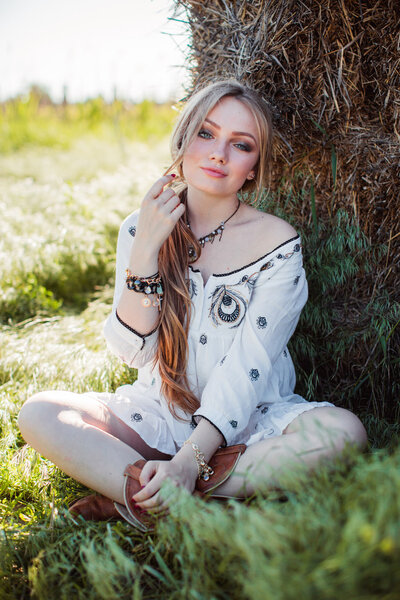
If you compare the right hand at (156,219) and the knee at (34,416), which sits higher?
the right hand at (156,219)

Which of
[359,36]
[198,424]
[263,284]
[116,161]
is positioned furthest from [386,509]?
[116,161]

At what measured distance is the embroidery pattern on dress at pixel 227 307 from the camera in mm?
1925

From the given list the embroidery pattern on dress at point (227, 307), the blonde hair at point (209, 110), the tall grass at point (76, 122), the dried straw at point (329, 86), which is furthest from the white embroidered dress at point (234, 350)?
the tall grass at point (76, 122)

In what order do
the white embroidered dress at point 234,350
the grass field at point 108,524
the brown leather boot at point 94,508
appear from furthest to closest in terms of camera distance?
the white embroidered dress at point 234,350, the brown leather boot at point 94,508, the grass field at point 108,524

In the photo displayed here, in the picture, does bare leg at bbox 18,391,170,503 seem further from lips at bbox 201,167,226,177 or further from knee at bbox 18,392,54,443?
lips at bbox 201,167,226,177

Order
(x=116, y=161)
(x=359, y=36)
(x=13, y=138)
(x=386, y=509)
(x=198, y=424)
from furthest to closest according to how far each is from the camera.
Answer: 1. (x=13, y=138)
2. (x=116, y=161)
3. (x=359, y=36)
4. (x=198, y=424)
5. (x=386, y=509)

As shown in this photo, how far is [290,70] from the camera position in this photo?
221 centimetres

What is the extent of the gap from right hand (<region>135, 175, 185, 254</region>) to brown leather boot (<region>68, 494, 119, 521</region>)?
86 centimetres

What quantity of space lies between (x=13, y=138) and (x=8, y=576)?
7182mm

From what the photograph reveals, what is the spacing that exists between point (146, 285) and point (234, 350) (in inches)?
15.3

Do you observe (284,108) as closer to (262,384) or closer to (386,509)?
(262,384)

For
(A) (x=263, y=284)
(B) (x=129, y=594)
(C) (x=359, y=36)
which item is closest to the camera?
(B) (x=129, y=594)

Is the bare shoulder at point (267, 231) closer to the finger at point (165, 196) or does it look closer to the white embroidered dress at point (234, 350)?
the white embroidered dress at point (234, 350)

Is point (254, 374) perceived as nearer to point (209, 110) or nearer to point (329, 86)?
point (209, 110)
